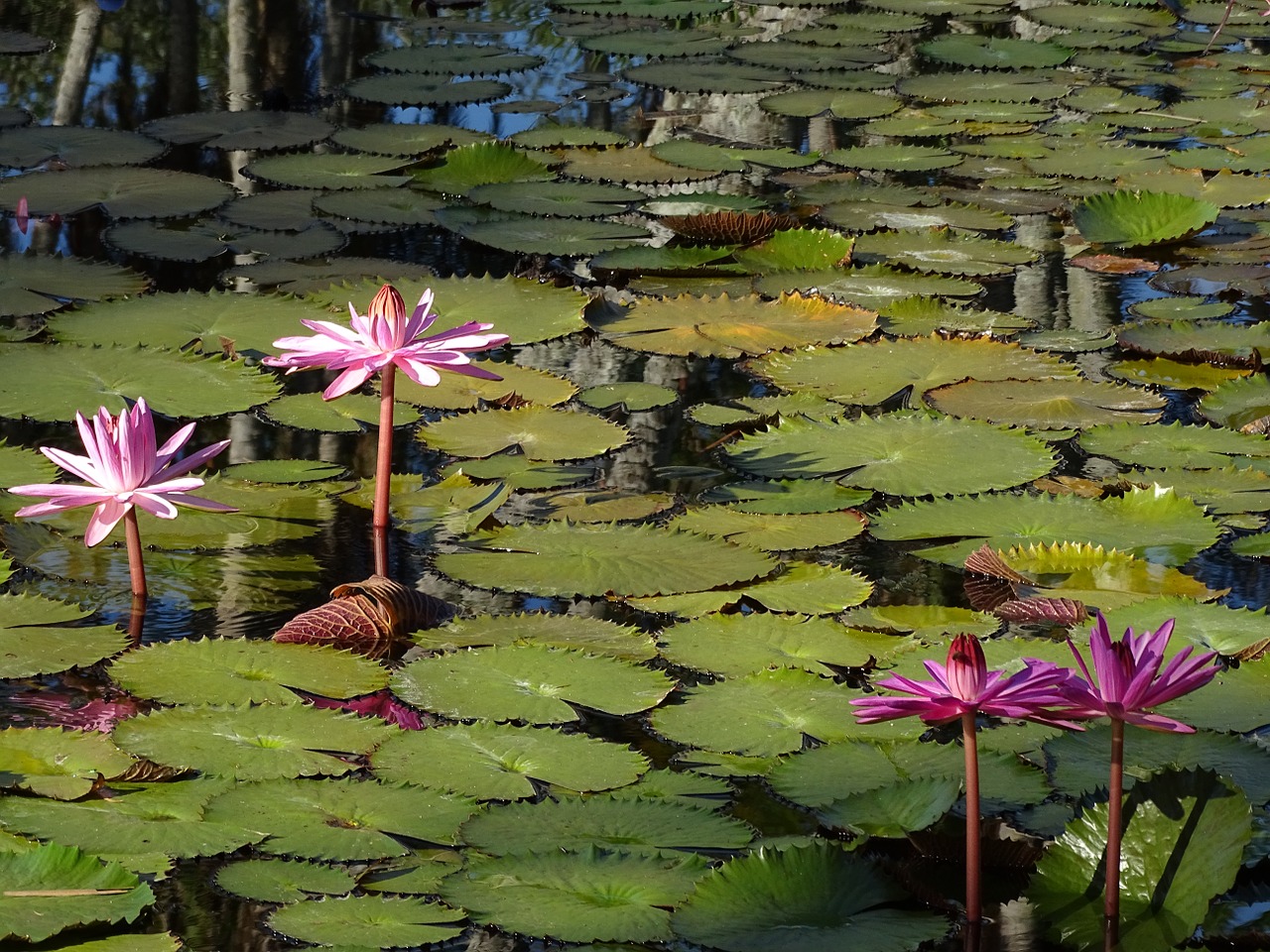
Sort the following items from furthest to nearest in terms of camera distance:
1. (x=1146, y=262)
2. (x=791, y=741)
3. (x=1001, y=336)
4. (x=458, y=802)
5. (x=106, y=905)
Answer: (x=1146, y=262)
(x=1001, y=336)
(x=791, y=741)
(x=458, y=802)
(x=106, y=905)

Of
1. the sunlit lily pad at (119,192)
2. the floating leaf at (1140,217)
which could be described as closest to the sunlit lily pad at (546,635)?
the sunlit lily pad at (119,192)

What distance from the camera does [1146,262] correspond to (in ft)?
14.3

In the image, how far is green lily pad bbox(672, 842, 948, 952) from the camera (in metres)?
1.54

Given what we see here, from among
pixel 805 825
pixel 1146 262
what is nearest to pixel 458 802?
pixel 805 825

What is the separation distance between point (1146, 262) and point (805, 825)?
9.81 ft

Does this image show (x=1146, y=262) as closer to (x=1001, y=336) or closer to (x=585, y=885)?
(x=1001, y=336)

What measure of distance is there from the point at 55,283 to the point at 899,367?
207cm

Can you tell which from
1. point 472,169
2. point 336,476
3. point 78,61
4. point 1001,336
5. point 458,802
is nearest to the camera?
point 458,802

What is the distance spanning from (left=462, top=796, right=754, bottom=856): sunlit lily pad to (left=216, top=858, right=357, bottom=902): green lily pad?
0.51ft

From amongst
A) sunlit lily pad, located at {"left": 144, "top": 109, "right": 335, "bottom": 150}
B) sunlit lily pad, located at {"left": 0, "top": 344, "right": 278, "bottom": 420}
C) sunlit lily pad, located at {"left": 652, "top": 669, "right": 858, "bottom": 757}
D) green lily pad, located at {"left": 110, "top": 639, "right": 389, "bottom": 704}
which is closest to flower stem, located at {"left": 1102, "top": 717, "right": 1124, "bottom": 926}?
sunlit lily pad, located at {"left": 652, "top": 669, "right": 858, "bottom": 757}

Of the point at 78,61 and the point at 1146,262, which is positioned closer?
the point at 1146,262

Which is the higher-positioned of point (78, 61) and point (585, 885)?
point (78, 61)

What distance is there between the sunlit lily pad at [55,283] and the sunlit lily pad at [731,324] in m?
1.20

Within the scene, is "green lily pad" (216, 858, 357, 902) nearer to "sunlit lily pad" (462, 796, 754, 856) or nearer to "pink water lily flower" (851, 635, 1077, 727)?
"sunlit lily pad" (462, 796, 754, 856)
